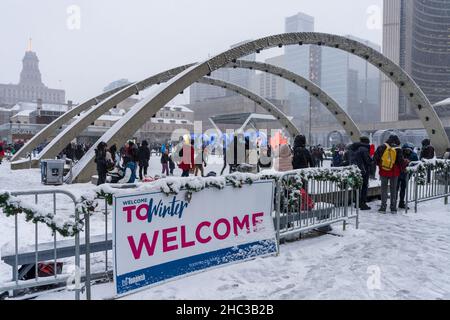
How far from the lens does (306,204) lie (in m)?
6.45

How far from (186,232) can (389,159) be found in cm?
648

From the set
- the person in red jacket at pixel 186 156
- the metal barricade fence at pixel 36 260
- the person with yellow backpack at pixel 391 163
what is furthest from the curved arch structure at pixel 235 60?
the metal barricade fence at pixel 36 260

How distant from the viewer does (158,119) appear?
100250 mm

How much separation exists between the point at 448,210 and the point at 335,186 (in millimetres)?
5008

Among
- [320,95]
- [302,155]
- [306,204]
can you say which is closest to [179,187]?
[306,204]

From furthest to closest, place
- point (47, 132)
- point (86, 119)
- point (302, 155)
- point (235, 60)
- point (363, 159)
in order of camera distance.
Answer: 1. point (47, 132)
2. point (86, 119)
3. point (235, 60)
4. point (363, 159)
5. point (302, 155)

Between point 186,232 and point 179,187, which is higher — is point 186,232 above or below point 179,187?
below

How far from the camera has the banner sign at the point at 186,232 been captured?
412cm

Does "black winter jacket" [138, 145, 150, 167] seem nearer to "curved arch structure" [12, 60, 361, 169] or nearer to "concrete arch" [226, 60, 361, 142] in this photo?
"curved arch structure" [12, 60, 361, 169]

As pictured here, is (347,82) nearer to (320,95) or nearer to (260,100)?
(260,100)

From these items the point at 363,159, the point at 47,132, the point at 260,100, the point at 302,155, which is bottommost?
the point at 363,159

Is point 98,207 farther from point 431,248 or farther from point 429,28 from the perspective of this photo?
point 429,28

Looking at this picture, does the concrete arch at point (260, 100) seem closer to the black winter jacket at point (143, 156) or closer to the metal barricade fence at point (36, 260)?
the black winter jacket at point (143, 156)

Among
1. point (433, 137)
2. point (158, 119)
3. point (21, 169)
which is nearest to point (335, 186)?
point (433, 137)
